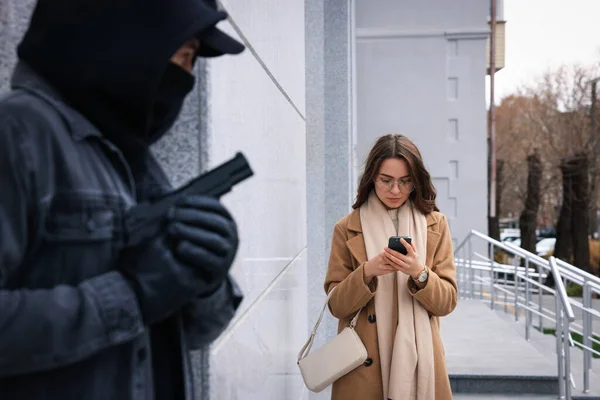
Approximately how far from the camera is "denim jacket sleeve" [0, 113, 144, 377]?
0.82 m

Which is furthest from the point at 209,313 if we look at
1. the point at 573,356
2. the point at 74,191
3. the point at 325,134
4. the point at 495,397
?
the point at 573,356

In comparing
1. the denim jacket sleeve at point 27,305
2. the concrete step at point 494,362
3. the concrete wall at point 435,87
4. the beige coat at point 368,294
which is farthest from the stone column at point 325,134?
the concrete wall at point 435,87

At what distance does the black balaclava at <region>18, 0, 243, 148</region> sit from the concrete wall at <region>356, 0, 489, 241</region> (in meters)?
12.4

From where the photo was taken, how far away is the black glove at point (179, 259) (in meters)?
0.92

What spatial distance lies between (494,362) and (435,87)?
8.70 meters

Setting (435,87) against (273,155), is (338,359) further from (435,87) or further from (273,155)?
(435,87)

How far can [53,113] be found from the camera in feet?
2.94

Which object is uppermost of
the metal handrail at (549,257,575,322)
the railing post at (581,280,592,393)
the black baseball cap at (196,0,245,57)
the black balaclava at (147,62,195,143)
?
the black baseball cap at (196,0,245,57)

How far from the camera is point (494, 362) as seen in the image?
6305mm

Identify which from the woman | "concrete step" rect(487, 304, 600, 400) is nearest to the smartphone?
the woman

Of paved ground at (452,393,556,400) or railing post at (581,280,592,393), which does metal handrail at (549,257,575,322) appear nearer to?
railing post at (581,280,592,393)

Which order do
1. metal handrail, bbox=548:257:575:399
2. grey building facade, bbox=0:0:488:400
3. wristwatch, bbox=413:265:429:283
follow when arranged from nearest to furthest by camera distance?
1. grey building facade, bbox=0:0:488:400
2. wristwatch, bbox=413:265:429:283
3. metal handrail, bbox=548:257:575:399

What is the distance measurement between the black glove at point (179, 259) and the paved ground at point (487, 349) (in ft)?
17.6

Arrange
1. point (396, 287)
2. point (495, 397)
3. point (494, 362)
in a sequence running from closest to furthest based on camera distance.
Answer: point (396, 287)
point (495, 397)
point (494, 362)
